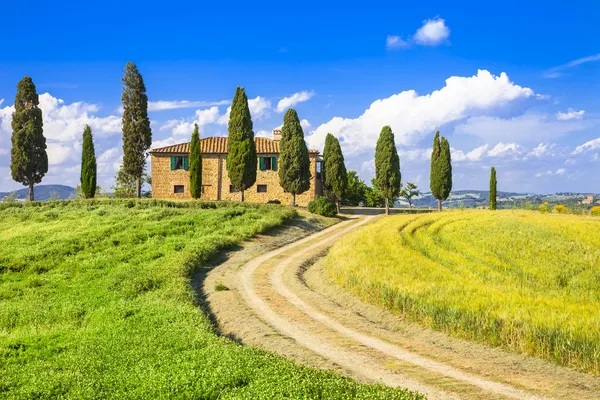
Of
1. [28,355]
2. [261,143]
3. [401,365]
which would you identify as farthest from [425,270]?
[261,143]

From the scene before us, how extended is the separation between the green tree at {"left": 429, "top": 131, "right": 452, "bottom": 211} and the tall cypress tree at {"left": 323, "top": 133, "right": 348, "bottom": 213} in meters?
11.9

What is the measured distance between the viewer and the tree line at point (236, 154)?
170ft

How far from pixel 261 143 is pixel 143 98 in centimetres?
1544

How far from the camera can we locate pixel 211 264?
2766 cm

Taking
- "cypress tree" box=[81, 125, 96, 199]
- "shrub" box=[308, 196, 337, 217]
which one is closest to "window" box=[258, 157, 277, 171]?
"shrub" box=[308, 196, 337, 217]

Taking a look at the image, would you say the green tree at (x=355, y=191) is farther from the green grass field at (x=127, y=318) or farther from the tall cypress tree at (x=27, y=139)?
the tall cypress tree at (x=27, y=139)

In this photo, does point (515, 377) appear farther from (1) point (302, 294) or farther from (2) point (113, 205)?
(2) point (113, 205)

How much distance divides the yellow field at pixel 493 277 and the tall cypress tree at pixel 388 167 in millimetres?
14795

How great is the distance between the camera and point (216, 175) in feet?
197

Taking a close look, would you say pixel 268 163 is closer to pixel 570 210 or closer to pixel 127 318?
pixel 570 210

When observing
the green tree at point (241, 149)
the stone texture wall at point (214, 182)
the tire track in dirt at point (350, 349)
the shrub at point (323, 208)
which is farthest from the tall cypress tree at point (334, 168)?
the tire track in dirt at point (350, 349)

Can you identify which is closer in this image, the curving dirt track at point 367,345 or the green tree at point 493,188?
the curving dirt track at point 367,345

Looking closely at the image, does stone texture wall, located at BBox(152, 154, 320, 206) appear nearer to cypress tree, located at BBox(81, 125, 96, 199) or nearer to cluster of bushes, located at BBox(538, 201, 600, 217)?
cypress tree, located at BBox(81, 125, 96, 199)

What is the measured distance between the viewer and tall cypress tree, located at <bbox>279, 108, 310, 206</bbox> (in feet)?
170
